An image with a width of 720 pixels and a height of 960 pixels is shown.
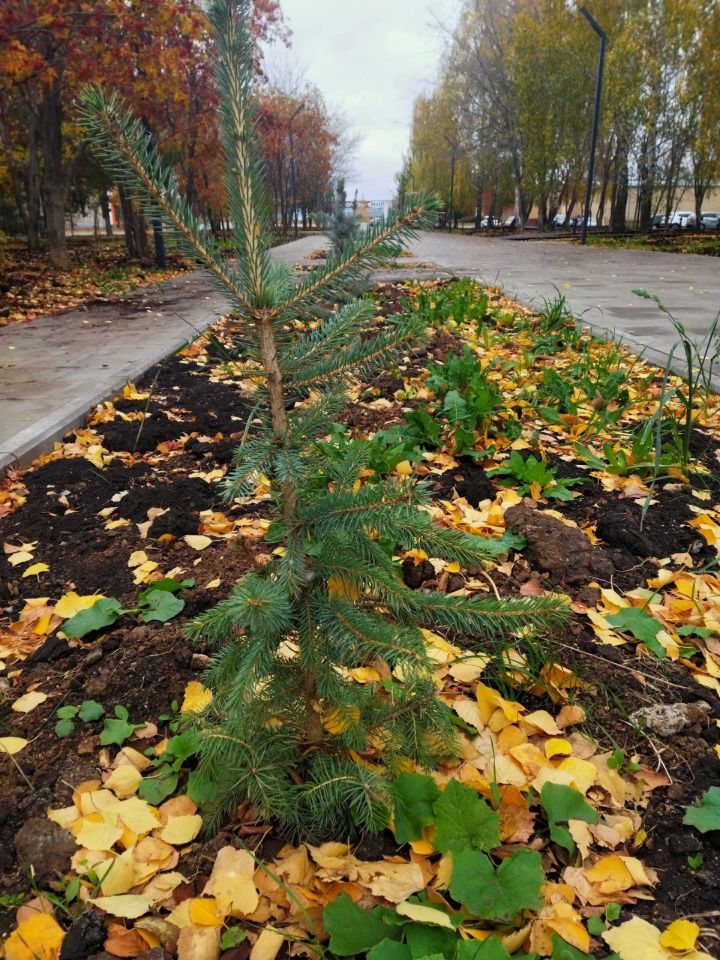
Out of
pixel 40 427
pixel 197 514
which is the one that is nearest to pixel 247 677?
pixel 197 514

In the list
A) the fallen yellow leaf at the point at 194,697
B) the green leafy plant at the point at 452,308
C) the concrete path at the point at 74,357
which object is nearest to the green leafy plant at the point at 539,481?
the concrete path at the point at 74,357

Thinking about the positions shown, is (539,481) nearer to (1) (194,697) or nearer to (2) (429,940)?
(1) (194,697)

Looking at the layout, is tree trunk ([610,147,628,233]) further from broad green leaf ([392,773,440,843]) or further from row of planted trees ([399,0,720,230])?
broad green leaf ([392,773,440,843])

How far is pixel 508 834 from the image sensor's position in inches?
52.2

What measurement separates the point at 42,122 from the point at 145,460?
12328 millimetres

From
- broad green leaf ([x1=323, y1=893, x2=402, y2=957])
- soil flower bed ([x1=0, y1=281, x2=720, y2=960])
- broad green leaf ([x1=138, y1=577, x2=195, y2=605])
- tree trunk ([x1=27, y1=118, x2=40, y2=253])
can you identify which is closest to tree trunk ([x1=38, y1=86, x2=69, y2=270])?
tree trunk ([x1=27, y1=118, x2=40, y2=253])

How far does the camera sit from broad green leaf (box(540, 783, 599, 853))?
1315 mm

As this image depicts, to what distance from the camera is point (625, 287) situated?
9.76 m

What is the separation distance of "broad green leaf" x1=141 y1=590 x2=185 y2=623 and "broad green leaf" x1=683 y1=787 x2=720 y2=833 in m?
1.40

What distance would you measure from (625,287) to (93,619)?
9623 mm

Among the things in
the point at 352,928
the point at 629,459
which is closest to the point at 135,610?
the point at 352,928

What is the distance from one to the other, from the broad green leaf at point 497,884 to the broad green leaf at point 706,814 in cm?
39

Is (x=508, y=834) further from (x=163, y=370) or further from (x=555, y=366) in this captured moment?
(x=163, y=370)

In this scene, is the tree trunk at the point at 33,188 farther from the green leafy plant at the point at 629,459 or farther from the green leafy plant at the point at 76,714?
the green leafy plant at the point at 76,714
